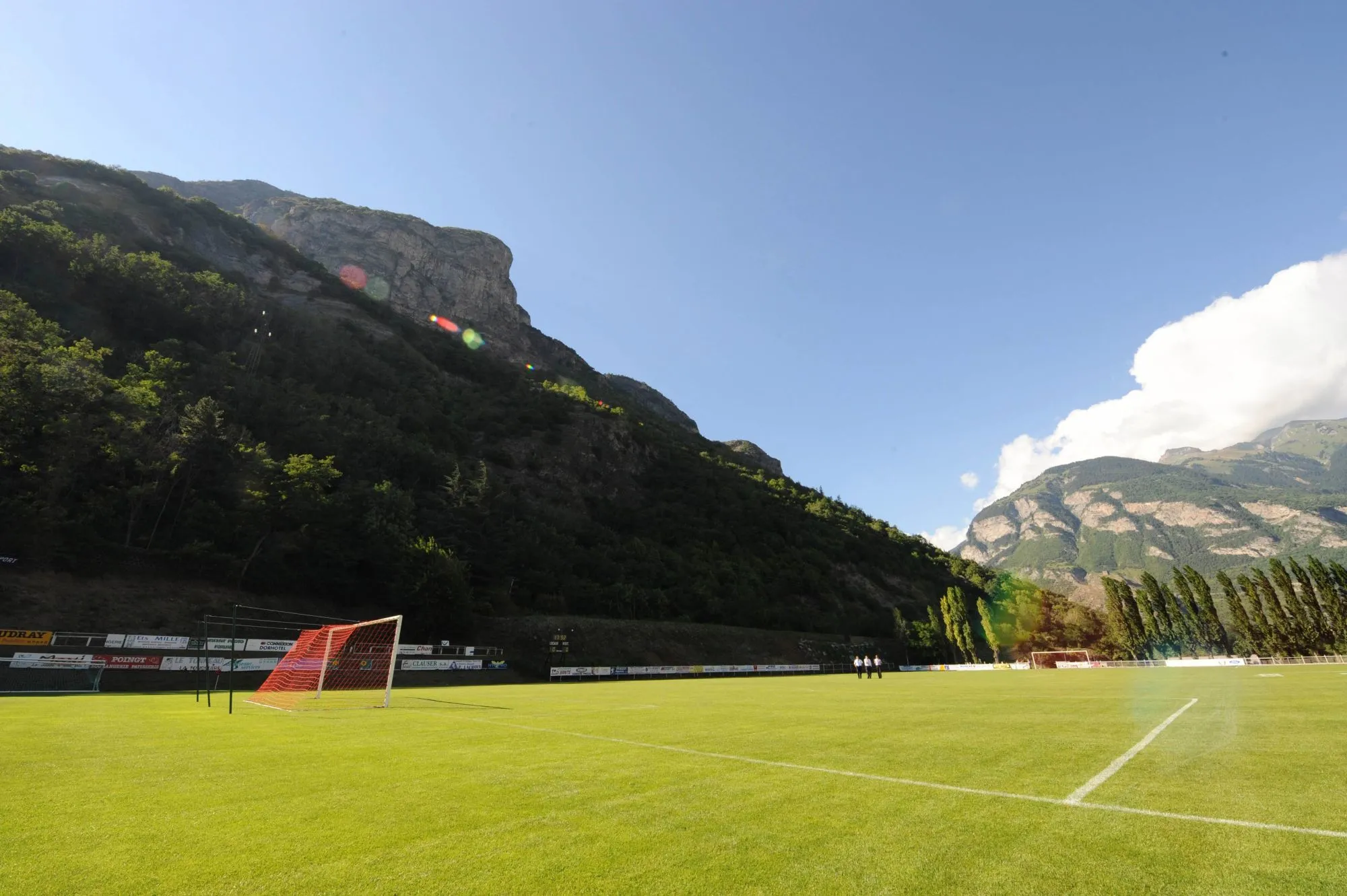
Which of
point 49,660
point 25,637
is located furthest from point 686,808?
point 25,637

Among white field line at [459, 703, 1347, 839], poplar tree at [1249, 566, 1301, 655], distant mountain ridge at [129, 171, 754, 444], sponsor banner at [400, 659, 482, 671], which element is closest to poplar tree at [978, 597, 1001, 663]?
poplar tree at [1249, 566, 1301, 655]

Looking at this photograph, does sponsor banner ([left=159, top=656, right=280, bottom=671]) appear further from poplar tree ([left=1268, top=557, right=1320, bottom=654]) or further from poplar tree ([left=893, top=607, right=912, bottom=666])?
poplar tree ([left=1268, top=557, right=1320, bottom=654])

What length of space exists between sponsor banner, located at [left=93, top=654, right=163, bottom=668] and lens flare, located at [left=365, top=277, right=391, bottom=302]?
437 ft

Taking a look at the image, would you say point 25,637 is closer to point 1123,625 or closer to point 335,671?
point 335,671

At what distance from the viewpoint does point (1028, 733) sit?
377 inches

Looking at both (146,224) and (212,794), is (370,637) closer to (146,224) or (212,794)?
(212,794)

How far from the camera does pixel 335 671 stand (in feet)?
99.1

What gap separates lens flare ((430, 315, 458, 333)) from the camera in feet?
490

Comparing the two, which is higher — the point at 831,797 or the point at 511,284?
the point at 511,284

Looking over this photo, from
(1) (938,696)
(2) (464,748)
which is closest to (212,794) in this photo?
(2) (464,748)

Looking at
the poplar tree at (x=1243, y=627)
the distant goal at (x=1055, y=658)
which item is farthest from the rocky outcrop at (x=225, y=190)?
the poplar tree at (x=1243, y=627)

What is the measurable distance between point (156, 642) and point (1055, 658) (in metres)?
84.8

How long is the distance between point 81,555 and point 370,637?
1739cm

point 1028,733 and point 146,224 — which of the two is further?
point 146,224
